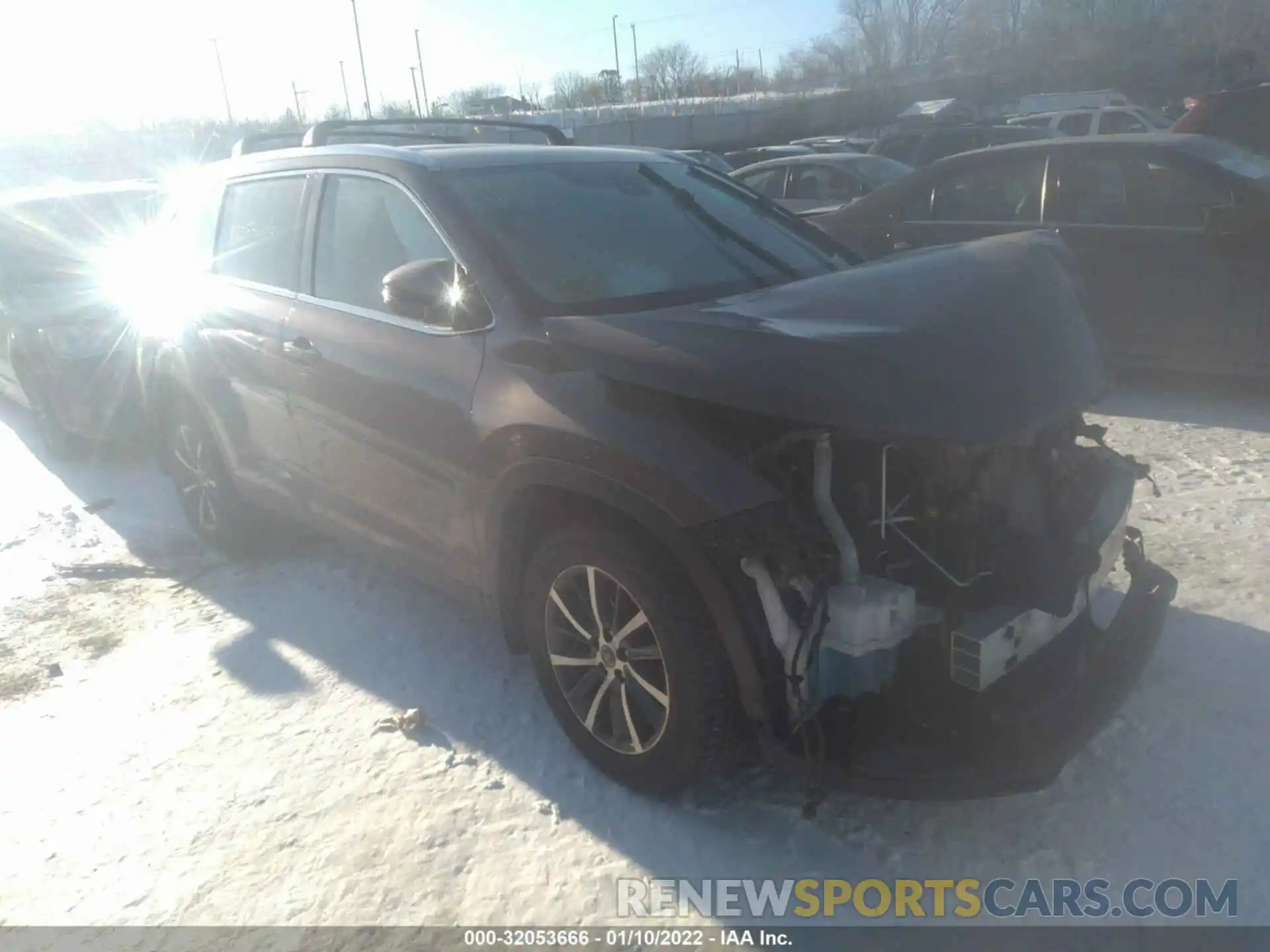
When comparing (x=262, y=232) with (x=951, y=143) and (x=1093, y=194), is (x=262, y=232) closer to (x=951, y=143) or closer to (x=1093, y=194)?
(x=1093, y=194)

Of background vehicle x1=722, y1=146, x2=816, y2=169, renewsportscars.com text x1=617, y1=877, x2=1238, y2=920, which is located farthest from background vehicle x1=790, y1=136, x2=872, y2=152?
renewsportscars.com text x1=617, y1=877, x2=1238, y2=920

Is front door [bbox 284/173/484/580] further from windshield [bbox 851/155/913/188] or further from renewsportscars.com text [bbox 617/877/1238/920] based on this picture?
windshield [bbox 851/155/913/188]

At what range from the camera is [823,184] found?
11195 millimetres

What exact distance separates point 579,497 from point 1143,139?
541cm

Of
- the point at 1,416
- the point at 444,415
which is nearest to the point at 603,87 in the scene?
the point at 1,416

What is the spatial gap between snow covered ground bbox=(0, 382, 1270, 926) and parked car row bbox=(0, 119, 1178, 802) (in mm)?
265

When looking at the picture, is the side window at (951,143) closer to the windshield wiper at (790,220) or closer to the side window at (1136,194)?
the side window at (1136,194)

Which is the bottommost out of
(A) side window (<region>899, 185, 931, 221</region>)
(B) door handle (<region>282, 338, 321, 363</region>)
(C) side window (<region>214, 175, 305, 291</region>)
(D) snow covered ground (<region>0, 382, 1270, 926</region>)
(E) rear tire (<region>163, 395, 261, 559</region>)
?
(D) snow covered ground (<region>0, 382, 1270, 926</region>)

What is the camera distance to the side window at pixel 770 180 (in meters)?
11.7

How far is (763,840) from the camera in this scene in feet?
9.10

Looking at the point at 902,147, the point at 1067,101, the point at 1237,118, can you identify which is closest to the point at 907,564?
the point at 1237,118

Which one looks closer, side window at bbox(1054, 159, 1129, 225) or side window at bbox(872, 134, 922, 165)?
side window at bbox(1054, 159, 1129, 225)

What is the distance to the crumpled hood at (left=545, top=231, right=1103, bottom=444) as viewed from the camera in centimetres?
235

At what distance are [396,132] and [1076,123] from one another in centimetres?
1966
